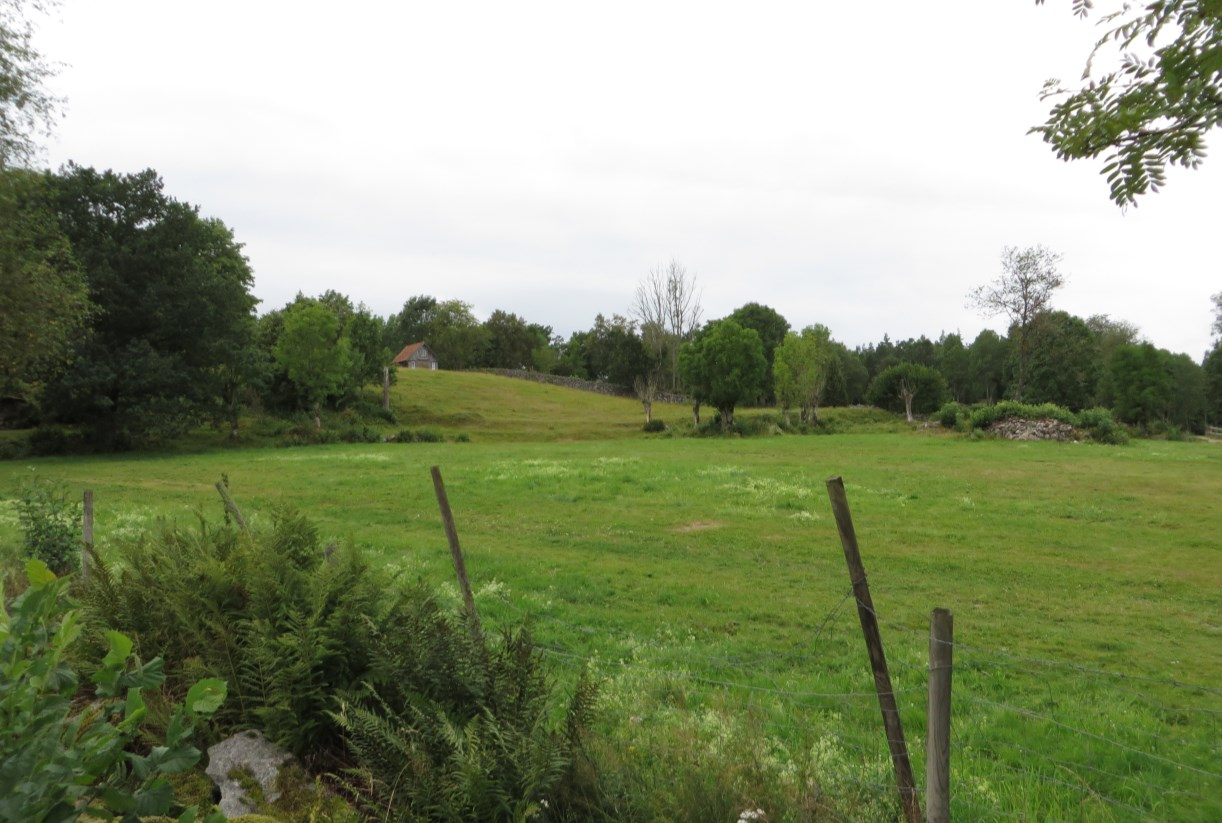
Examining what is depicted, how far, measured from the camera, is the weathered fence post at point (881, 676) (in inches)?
157

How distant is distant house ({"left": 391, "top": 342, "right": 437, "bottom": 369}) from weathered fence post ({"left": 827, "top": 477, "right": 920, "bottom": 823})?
106618 mm

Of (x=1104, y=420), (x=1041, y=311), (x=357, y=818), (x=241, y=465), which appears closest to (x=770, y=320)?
(x=1041, y=311)

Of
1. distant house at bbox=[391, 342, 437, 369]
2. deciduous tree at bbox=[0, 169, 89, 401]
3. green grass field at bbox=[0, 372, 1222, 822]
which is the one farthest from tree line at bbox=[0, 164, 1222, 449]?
distant house at bbox=[391, 342, 437, 369]

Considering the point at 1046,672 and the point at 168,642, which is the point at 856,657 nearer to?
the point at 1046,672

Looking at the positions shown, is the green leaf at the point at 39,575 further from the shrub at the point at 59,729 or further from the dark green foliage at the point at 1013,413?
the dark green foliage at the point at 1013,413

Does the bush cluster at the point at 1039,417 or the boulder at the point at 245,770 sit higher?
the bush cluster at the point at 1039,417

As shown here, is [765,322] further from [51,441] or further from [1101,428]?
[51,441]

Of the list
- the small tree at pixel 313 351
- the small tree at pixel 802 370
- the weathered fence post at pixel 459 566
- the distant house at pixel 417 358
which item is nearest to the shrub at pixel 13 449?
the small tree at pixel 313 351

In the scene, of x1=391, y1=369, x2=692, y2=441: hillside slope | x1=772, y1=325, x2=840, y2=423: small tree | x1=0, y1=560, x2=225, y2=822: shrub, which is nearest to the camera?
x1=0, y1=560, x2=225, y2=822: shrub

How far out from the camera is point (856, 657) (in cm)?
900

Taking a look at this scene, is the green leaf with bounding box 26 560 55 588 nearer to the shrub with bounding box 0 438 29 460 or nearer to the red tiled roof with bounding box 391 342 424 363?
the shrub with bounding box 0 438 29 460

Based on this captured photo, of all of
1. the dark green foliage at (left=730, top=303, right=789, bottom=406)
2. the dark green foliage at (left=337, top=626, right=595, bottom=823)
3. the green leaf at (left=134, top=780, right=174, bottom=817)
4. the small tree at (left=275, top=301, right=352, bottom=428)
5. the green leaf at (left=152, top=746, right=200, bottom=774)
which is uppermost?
the dark green foliage at (left=730, top=303, right=789, bottom=406)

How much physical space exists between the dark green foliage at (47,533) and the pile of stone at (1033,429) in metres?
49.9

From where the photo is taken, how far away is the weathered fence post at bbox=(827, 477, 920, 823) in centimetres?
400
